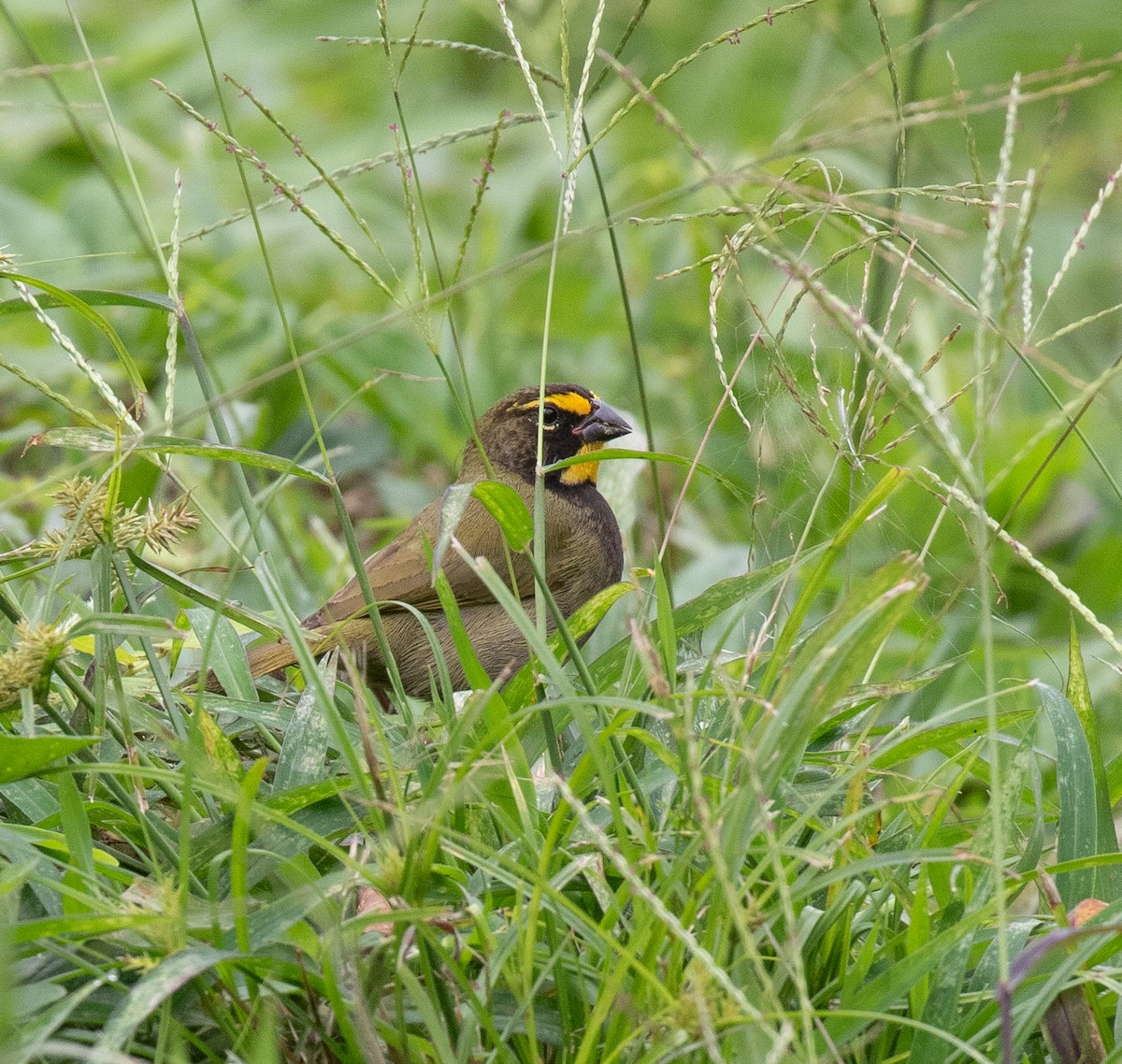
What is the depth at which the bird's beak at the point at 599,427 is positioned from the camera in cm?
490

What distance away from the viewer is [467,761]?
202 centimetres

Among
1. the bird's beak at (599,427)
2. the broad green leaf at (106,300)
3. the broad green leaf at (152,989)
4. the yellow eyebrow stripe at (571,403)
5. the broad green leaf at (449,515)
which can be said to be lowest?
the bird's beak at (599,427)

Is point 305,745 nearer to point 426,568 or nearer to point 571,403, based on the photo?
point 426,568

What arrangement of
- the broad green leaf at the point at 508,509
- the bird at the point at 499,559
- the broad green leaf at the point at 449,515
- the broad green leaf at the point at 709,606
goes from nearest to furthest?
the broad green leaf at the point at 449,515, the broad green leaf at the point at 508,509, the broad green leaf at the point at 709,606, the bird at the point at 499,559

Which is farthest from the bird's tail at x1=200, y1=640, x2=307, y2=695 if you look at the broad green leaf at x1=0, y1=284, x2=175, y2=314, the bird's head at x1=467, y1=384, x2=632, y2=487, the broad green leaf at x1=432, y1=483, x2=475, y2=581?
the broad green leaf at x1=432, y1=483, x2=475, y2=581

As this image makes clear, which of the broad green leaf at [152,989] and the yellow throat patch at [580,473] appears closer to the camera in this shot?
the broad green leaf at [152,989]

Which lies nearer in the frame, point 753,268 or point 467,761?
point 467,761

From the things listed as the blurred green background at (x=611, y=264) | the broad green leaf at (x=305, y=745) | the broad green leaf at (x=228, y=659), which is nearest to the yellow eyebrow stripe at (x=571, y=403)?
the blurred green background at (x=611, y=264)

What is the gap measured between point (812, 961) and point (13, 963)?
111cm

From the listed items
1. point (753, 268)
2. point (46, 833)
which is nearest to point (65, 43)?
point (753, 268)

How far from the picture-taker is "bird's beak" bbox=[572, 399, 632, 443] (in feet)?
16.1

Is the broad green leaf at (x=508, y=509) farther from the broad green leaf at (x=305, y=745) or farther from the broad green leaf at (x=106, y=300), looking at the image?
the broad green leaf at (x=106, y=300)

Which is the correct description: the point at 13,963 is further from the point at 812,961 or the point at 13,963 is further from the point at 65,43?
the point at 65,43

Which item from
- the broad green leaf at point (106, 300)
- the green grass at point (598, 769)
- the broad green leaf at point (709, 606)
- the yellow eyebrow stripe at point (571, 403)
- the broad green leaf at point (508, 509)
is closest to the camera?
the green grass at point (598, 769)
